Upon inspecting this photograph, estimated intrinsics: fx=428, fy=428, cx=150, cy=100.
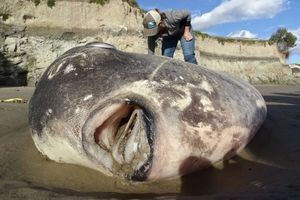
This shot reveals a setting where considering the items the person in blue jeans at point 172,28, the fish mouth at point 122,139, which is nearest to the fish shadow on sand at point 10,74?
the person in blue jeans at point 172,28

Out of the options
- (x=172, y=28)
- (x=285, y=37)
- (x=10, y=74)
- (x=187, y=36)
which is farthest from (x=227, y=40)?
(x=285, y=37)

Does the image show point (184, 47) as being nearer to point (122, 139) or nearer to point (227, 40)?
point (122, 139)

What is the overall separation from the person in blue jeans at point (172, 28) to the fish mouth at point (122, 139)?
9.55 ft

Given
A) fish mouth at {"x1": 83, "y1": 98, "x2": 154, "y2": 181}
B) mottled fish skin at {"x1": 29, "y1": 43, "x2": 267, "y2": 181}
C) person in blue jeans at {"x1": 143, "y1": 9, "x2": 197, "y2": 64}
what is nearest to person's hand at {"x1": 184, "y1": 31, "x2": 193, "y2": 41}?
person in blue jeans at {"x1": 143, "y1": 9, "x2": 197, "y2": 64}

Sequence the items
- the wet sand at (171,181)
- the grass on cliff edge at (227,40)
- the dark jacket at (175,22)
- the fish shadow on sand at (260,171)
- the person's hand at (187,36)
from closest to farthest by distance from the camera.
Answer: the wet sand at (171,181) < the fish shadow on sand at (260,171) < the dark jacket at (175,22) < the person's hand at (187,36) < the grass on cliff edge at (227,40)

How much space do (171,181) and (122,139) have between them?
38cm

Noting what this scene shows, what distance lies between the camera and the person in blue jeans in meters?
5.23

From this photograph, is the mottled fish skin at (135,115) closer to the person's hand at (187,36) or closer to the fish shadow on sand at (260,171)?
the fish shadow on sand at (260,171)

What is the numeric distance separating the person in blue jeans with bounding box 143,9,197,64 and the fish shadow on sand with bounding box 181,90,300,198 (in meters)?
2.07

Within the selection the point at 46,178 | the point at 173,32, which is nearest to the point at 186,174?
the point at 46,178

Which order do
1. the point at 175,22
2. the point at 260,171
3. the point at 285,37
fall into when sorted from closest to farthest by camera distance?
the point at 260,171
the point at 175,22
the point at 285,37

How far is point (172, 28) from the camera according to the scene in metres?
5.34

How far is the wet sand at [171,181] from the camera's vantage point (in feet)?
7.25

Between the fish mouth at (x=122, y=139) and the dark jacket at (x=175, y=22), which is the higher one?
the dark jacket at (x=175, y=22)
